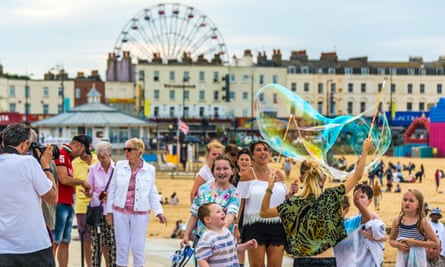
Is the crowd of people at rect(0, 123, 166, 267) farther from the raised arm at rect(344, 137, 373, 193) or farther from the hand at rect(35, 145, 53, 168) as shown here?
the raised arm at rect(344, 137, 373, 193)

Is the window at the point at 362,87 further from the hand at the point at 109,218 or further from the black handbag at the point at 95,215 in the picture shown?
the hand at the point at 109,218

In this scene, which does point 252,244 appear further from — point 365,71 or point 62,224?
point 365,71

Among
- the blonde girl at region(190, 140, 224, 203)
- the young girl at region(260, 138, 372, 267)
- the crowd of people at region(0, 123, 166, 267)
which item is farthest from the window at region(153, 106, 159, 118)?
the young girl at region(260, 138, 372, 267)

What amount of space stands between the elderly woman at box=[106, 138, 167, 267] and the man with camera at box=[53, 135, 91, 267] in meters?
0.57

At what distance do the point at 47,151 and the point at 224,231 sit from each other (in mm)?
1685

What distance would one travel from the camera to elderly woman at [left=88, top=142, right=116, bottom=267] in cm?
1035

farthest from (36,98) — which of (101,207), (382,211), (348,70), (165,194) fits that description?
(101,207)

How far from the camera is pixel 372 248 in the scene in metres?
8.42

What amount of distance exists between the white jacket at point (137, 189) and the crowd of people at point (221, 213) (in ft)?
0.03

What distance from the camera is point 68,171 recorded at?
1030cm

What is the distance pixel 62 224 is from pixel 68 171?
606 millimetres

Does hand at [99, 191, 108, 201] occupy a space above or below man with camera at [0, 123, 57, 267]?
below

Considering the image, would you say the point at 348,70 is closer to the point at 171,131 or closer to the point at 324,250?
the point at 171,131

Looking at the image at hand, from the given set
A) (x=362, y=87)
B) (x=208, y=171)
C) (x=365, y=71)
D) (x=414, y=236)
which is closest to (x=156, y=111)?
(x=362, y=87)
